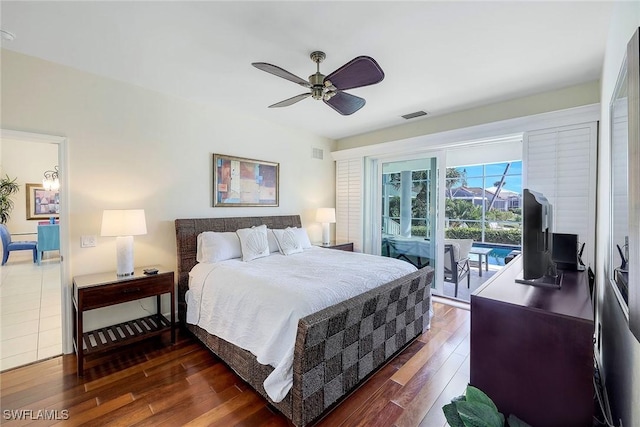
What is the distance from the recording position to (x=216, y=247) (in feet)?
10.3

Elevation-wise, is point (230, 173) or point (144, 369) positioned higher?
point (230, 173)

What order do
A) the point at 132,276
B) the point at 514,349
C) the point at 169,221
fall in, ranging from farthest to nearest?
the point at 169,221 → the point at 132,276 → the point at 514,349

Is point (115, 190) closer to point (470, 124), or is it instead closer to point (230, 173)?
point (230, 173)

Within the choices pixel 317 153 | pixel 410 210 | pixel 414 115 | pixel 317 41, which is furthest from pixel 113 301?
pixel 414 115

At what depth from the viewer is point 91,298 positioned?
234 cm

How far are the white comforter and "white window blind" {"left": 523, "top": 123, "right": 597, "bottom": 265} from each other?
5.83 ft

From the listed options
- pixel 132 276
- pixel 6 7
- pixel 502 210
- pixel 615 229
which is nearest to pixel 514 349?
pixel 615 229

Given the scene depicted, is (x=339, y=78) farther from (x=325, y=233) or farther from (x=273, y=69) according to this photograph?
(x=325, y=233)

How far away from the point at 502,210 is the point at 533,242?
5794 millimetres

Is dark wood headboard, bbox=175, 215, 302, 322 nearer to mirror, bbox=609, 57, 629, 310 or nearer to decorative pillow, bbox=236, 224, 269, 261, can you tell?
decorative pillow, bbox=236, 224, 269, 261

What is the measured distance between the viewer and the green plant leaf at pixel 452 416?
1.22 metres

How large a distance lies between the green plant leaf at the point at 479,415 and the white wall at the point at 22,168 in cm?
871

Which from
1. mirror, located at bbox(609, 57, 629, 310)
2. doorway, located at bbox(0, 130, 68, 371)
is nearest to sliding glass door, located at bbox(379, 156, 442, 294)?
mirror, located at bbox(609, 57, 629, 310)

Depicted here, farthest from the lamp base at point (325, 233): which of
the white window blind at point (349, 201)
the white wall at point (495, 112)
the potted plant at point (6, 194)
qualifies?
the potted plant at point (6, 194)
